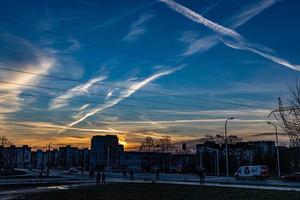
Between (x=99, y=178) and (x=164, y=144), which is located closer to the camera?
(x=99, y=178)

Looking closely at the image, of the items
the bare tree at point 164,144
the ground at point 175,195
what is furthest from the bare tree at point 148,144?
the ground at point 175,195

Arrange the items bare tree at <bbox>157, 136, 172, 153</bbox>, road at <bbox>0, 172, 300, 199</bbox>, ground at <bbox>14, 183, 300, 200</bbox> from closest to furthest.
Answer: ground at <bbox>14, 183, 300, 200</bbox> < road at <bbox>0, 172, 300, 199</bbox> < bare tree at <bbox>157, 136, 172, 153</bbox>

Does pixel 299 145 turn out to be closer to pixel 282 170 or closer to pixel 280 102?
pixel 280 102

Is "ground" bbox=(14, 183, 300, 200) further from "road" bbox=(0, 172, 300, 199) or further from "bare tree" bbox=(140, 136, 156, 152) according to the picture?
"bare tree" bbox=(140, 136, 156, 152)

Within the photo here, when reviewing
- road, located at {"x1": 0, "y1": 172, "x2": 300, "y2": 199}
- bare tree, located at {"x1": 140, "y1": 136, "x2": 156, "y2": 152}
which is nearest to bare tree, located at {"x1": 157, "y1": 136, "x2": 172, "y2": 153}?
bare tree, located at {"x1": 140, "y1": 136, "x2": 156, "y2": 152}

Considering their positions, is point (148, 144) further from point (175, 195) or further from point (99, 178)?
point (175, 195)

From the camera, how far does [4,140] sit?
132m

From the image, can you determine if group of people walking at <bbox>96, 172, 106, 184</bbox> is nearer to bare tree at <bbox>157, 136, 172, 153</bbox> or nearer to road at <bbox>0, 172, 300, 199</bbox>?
road at <bbox>0, 172, 300, 199</bbox>

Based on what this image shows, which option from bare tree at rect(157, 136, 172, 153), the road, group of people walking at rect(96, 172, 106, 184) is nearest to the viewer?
the road

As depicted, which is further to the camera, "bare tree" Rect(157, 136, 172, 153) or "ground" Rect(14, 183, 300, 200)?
"bare tree" Rect(157, 136, 172, 153)

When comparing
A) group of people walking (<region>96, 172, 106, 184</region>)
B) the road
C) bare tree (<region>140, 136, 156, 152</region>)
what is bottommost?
the road

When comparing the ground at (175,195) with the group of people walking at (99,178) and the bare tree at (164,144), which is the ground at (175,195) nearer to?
the group of people walking at (99,178)

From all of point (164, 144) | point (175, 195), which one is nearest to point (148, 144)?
point (164, 144)

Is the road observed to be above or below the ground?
below
